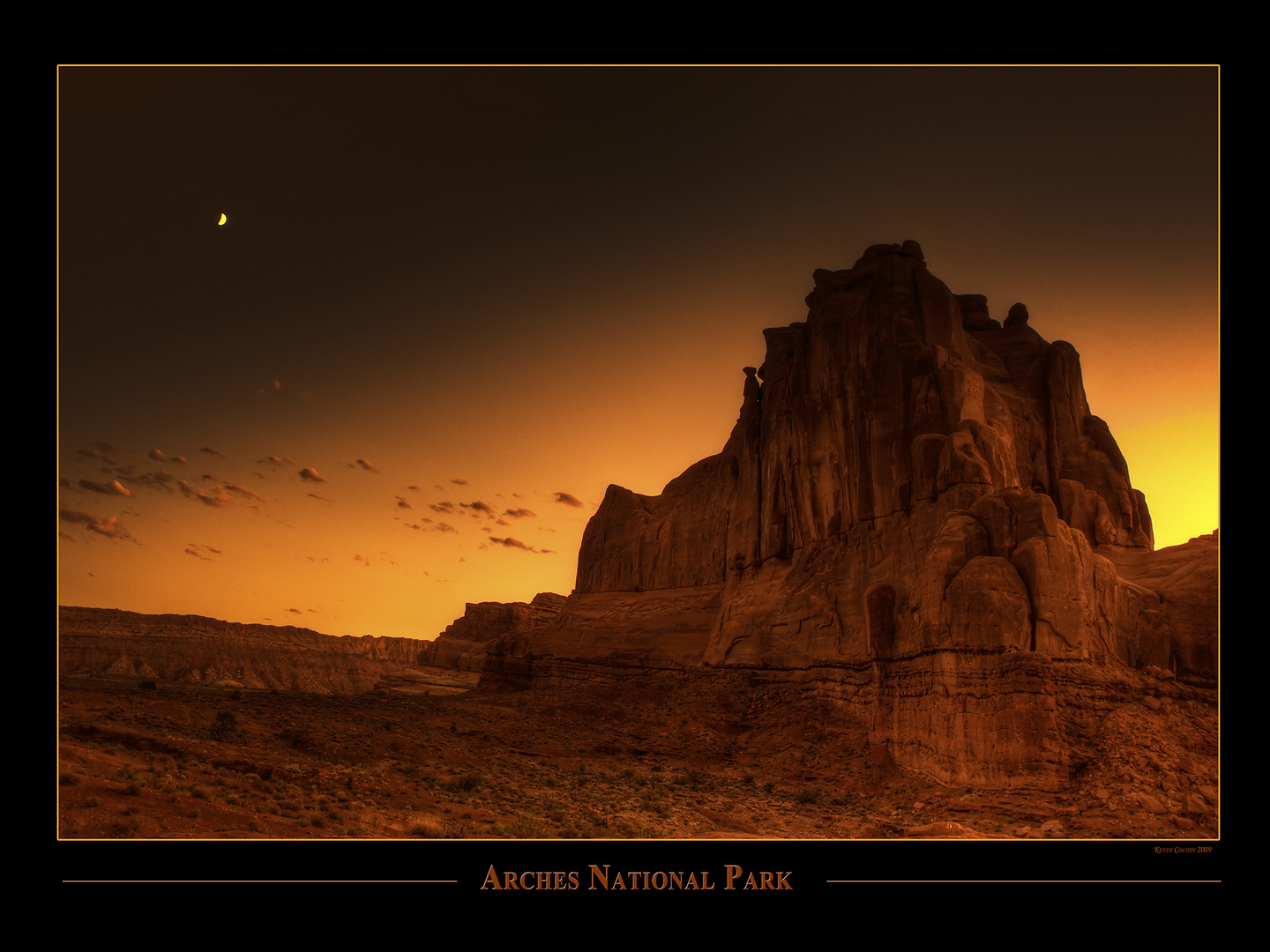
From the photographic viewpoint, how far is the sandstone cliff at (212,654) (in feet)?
312

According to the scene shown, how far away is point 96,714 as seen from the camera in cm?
2688

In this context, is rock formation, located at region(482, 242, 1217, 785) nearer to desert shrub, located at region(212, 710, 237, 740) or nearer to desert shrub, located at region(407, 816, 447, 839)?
desert shrub, located at region(407, 816, 447, 839)

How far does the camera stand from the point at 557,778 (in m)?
29.2

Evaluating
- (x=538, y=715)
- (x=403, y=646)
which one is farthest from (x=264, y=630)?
(x=538, y=715)

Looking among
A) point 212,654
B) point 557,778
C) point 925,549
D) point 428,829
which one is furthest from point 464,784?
point 212,654

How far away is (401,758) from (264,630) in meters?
124

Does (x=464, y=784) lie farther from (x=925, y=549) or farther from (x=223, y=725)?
(x=925, y=549)

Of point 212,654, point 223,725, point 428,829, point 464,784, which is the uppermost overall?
point 223,725

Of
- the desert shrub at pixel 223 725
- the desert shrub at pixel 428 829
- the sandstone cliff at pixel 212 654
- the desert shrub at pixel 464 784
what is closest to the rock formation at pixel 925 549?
the desert shrub at pixel 464 784

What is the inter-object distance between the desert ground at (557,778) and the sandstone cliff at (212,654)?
60.7 m

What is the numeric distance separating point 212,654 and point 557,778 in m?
100.0

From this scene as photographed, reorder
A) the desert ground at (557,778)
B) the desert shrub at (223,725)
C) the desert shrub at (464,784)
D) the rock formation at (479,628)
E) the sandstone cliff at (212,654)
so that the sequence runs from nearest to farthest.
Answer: the desert ground at (557,778) → the desert shrub at (464,784) → the desert shrub at (223,725) → the sandstone cliff at (212,654) → the rock formation at (479,628)

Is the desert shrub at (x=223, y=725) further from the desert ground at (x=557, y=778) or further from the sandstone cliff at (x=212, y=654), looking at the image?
the sandstone cliff at (x=212, y=654)
